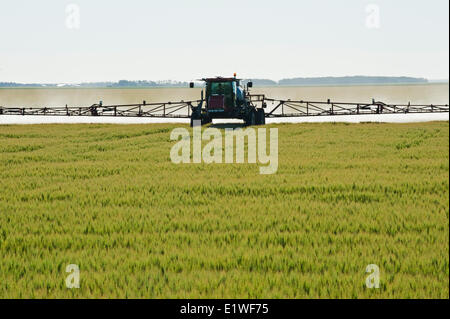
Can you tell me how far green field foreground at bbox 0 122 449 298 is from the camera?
532 centimetres

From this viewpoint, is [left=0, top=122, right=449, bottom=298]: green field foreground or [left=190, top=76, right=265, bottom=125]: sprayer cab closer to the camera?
[left=0, top=122, right=449, bottom=298]: green field foreground

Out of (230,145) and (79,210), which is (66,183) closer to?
(79,210)

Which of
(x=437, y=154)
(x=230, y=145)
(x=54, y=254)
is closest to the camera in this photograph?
(x=54, y=254)

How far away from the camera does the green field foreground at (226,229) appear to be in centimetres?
532

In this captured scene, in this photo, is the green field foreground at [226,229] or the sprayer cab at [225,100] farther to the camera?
the sprayer cab at [225,100]

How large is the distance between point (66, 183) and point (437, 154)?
12295mm

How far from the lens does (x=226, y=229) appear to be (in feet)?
24.8

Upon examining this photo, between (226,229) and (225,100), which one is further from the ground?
(225,100)

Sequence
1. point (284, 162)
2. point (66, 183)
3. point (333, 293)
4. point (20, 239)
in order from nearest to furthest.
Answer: point (333, 293) → point (20, 239) → point (66, 183) → point (284, 162)

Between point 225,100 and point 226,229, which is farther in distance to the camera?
point 225,100

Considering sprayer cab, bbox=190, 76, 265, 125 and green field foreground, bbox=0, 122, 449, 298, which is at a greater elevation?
sprayer cab, bbox=190, 76, 265, 125

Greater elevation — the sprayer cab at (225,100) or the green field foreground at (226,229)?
the sprayer cab at (225,100)

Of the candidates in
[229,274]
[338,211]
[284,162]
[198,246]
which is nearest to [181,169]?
[284,162]

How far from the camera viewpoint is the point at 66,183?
38.9 ft
